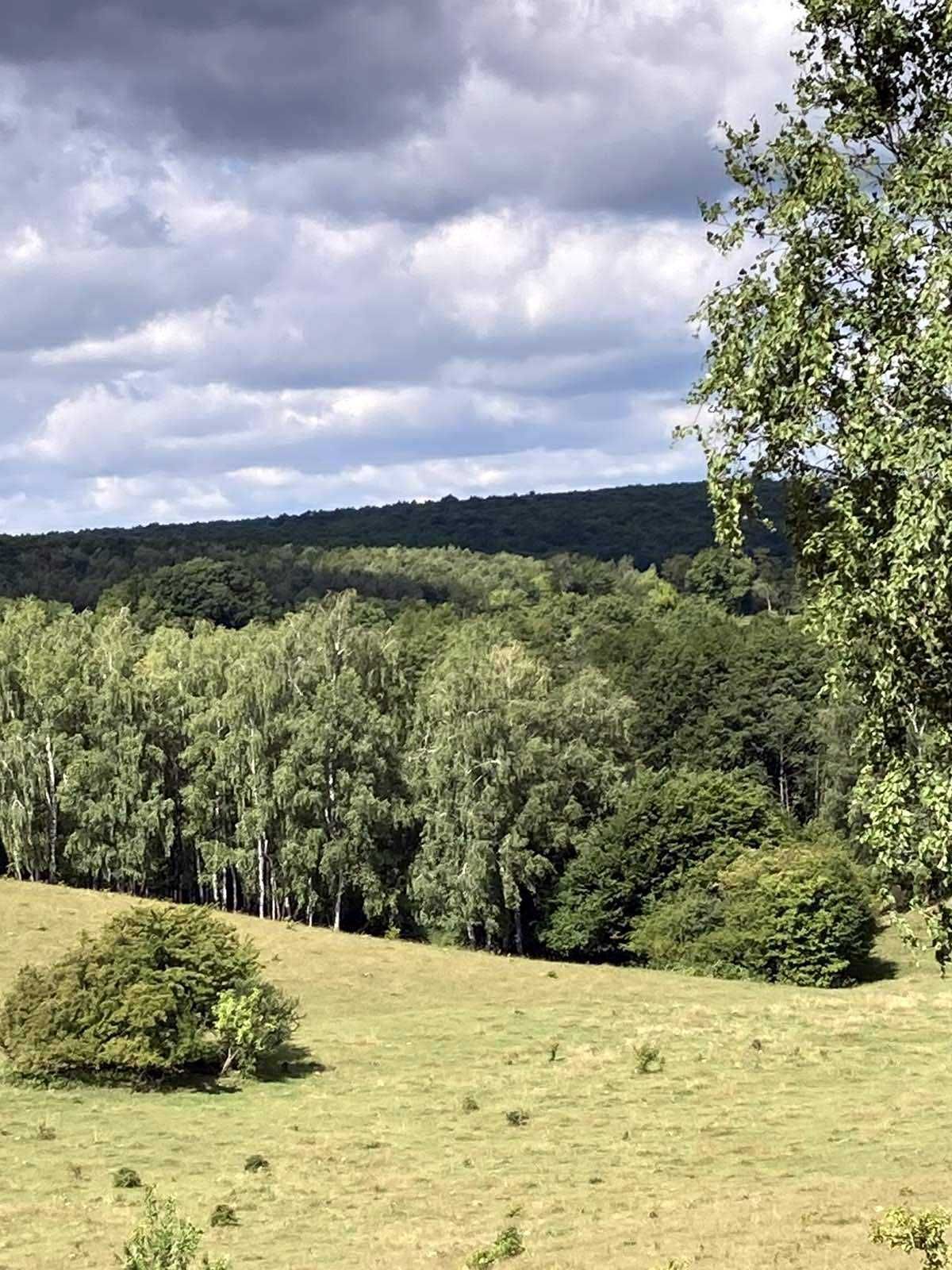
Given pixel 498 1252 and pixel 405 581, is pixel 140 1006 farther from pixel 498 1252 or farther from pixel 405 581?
pixel 405 581

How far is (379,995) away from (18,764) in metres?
30.1

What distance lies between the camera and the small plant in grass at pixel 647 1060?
44.7 m

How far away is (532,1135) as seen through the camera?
36.9 metres

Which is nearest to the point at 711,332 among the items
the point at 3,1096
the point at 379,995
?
the point at 3,1096

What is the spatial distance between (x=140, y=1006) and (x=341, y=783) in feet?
109

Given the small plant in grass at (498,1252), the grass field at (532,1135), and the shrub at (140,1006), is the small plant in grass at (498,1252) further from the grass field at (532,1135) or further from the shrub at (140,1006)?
the shrub at (140,1006)

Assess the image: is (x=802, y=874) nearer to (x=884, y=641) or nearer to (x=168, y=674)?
(x=168, y=674)

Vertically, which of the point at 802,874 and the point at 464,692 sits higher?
A: the point at 464,692

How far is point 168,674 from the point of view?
82.3m

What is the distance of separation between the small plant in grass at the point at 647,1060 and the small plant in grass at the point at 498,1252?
2062cm

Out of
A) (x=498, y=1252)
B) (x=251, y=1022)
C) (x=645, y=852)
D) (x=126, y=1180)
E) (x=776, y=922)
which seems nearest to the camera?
(x=498, y=1252)

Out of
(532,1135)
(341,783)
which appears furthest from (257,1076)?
(341,783)

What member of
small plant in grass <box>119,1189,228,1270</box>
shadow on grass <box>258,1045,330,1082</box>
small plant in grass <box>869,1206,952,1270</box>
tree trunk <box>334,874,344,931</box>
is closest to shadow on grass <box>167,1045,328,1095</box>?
shadow on grass <box>258,1045,330,1082</box>

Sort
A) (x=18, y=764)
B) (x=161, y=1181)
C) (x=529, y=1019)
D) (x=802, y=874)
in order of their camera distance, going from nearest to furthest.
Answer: (x=161, y=1181) < (x=529, y=1019) < (x=802, y=874) < (x=18, y=764)
